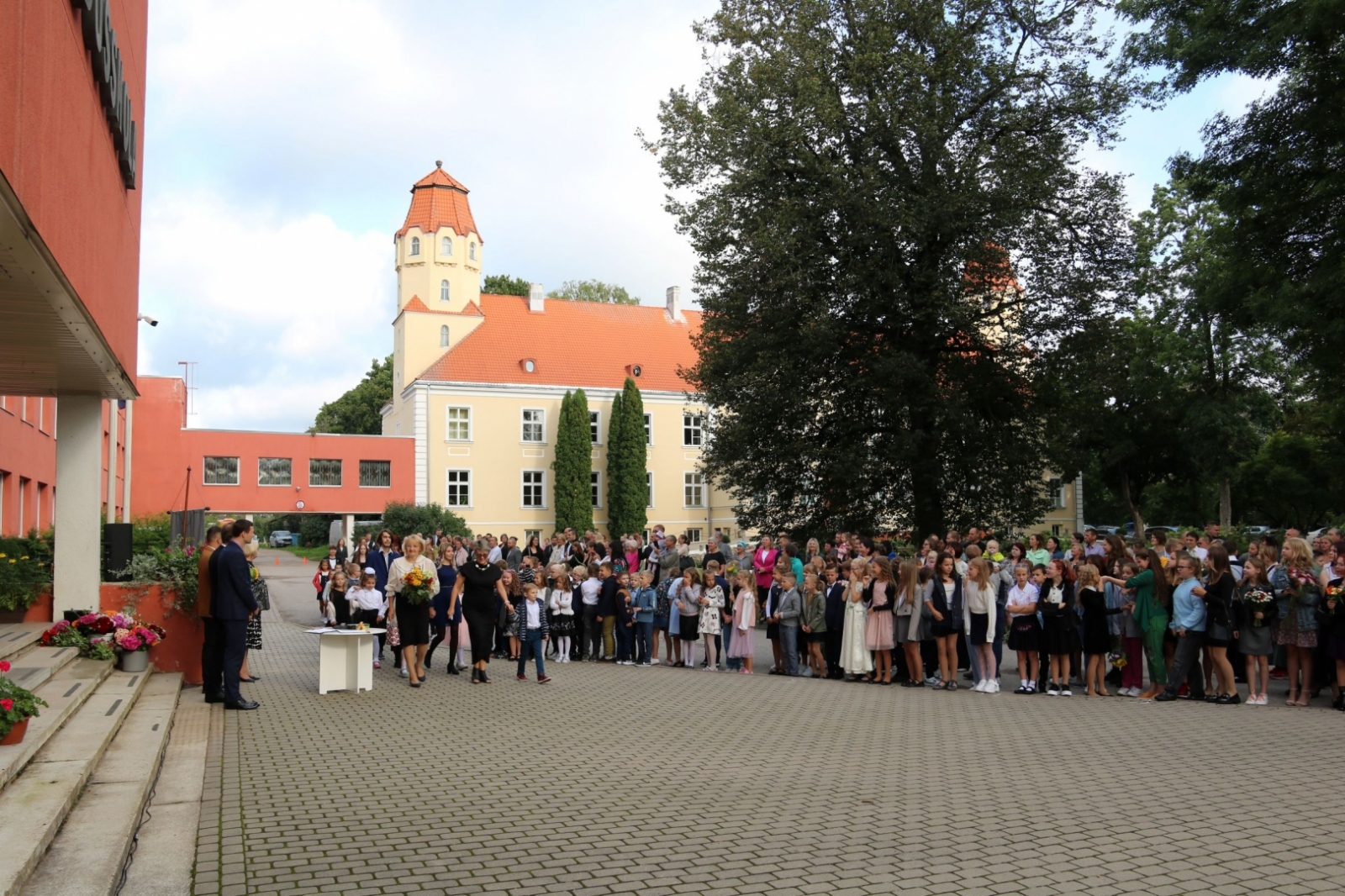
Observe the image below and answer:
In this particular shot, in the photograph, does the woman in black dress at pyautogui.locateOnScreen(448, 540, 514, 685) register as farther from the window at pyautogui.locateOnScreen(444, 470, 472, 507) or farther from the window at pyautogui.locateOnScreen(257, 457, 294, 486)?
the window at pyautogui.locateOnScreen(444, 470, 472, 507)

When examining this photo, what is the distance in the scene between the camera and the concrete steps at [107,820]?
6.00m

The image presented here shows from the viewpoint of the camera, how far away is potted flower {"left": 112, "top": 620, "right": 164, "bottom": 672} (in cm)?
1315

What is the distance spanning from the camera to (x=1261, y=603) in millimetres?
13156

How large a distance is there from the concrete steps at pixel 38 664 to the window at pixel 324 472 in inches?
1624

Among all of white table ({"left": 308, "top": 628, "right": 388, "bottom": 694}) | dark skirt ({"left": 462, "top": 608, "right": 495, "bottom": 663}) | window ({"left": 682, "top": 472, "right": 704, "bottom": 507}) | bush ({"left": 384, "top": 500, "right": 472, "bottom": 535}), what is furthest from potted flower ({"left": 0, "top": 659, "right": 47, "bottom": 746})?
window ({"left": 682, "top": 472, "right": 704, "bottom": 507})

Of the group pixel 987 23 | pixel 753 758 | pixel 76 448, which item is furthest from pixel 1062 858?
pixel 987 23

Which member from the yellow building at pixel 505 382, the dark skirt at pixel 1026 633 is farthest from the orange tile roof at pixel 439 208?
the dark skirt at pixel 1026 633

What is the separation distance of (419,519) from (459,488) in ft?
19.6

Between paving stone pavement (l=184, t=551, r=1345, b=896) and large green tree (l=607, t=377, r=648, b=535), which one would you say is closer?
paving stone pavement (l=184, t=551, r=1345, b=896)

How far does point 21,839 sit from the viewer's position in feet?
20.4

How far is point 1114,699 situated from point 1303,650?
2.18 m

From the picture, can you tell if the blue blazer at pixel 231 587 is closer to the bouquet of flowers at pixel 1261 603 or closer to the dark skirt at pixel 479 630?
the dark skirt at pixel 479 630

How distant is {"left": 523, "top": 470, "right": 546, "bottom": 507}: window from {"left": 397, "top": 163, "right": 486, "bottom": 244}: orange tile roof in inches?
546

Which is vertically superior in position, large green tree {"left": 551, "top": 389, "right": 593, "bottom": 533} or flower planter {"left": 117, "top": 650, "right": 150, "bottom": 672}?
large green tree {"left": 551, "top": 389, "right": 593, "bottom": 533}
